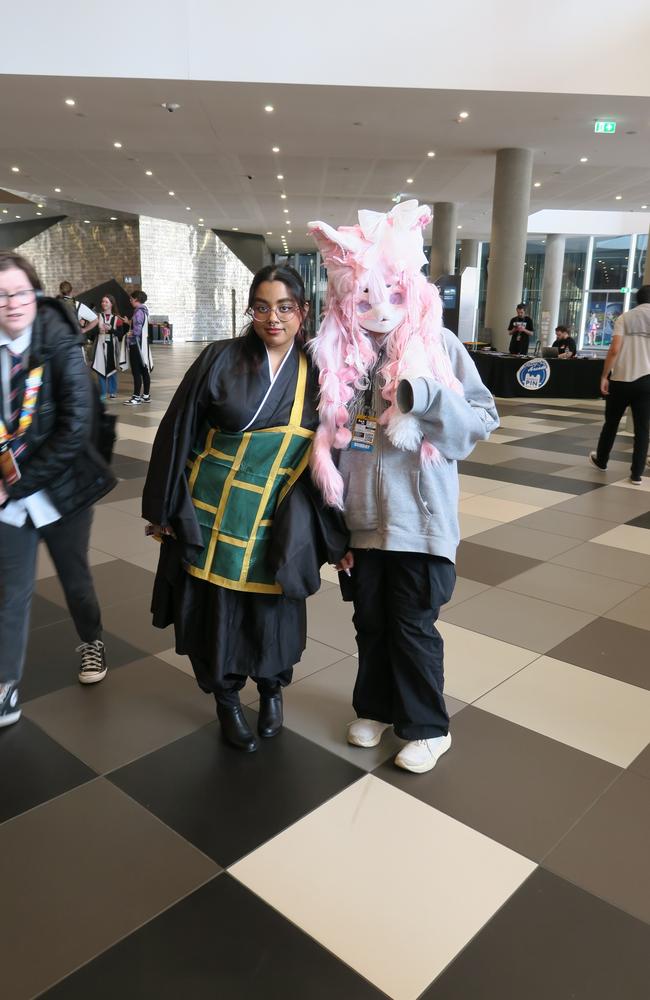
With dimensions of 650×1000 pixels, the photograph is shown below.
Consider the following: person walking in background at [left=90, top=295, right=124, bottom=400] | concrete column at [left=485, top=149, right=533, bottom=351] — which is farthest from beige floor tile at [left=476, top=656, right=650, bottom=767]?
concrete column at [left=485, top=149, right=533, bottom=351]

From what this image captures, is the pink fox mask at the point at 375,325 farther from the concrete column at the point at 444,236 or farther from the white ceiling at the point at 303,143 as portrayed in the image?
the concrete column at the point at 444,236

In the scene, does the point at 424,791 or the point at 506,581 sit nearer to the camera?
the point at 424,791

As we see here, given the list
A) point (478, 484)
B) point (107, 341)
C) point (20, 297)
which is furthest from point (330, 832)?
point (107, 341)

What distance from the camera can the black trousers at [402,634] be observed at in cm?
206

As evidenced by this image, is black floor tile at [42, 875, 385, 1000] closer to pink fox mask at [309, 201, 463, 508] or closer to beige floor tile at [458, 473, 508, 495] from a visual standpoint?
pink fox mask at [309, 201, 463, 508]

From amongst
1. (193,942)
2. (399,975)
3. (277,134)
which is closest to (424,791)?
(399,975)

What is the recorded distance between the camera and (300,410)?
2014 millimetres

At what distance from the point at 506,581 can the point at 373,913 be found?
8.10 feet

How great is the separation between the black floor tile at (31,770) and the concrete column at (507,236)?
13.6m

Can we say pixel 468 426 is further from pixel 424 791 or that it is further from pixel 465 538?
pixel 465 538

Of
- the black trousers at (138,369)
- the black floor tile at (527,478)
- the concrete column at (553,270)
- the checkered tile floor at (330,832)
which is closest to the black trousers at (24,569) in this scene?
the checkered tile floor at (330,832)

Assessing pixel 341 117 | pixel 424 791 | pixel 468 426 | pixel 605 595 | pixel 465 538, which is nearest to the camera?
pixel 468 426

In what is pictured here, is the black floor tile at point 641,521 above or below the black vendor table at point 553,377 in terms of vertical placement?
below

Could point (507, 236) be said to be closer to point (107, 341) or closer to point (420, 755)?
point (107, 341)
